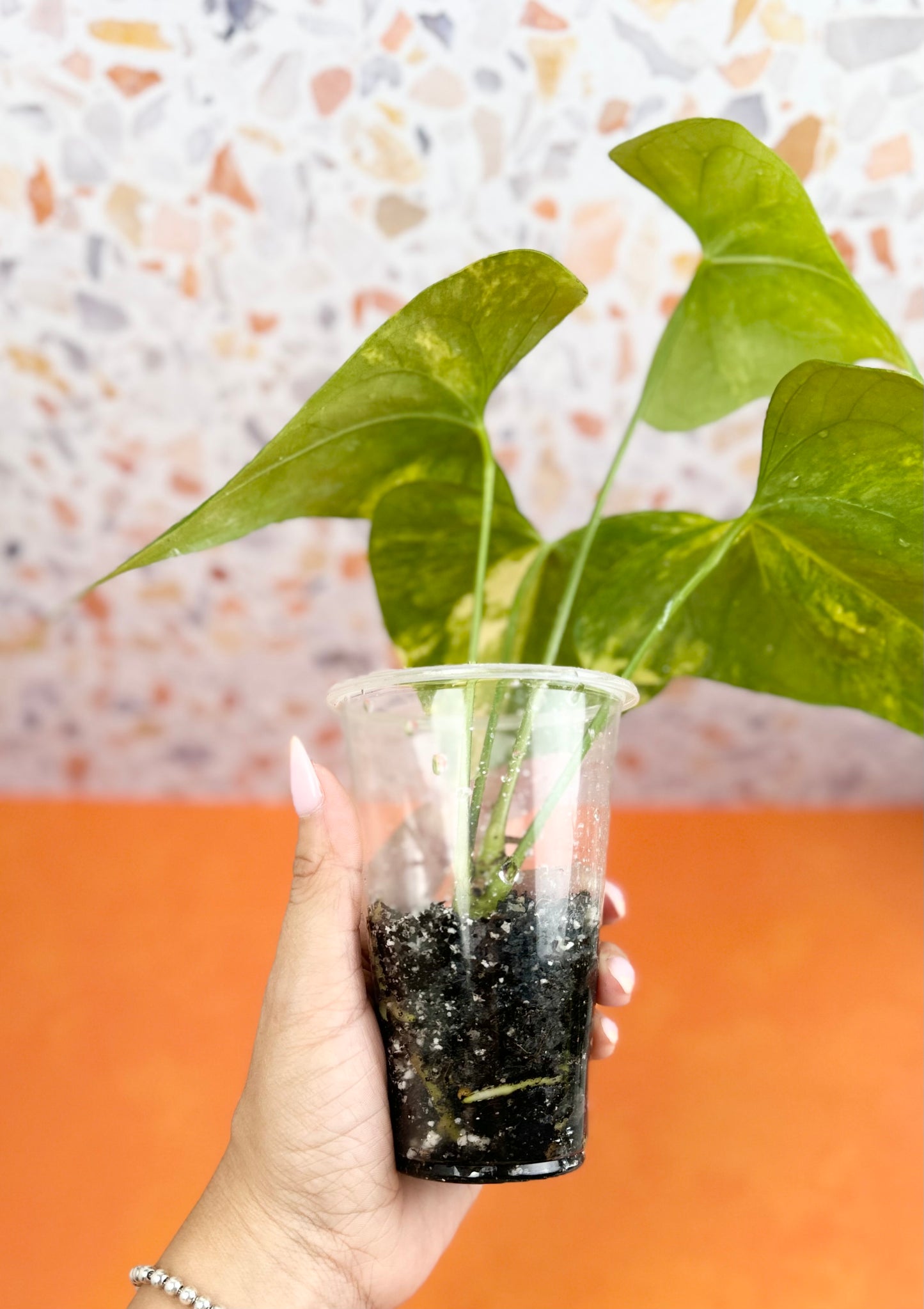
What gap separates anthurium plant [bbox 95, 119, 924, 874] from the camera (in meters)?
0.64

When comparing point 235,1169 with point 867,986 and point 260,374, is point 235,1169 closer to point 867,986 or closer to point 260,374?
point 260,374

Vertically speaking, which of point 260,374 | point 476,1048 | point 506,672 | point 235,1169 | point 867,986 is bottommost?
point 867,986

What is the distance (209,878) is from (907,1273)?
5.43 ft

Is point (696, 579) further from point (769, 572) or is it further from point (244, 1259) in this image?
point (244, 1259)

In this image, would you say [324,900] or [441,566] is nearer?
[324,900]

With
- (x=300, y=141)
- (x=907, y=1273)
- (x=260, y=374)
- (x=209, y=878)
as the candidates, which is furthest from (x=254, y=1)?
(x=907, y=1273)

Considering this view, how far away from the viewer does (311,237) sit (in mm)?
1513

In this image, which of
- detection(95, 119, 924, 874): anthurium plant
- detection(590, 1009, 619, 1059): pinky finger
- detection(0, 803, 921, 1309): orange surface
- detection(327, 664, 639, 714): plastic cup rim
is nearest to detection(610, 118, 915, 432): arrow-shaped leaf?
detection(95, 119, 924, 874): anthurium plant

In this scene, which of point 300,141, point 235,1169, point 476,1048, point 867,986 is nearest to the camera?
point 476,1048

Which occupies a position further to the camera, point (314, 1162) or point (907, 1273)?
point (907, 1273)

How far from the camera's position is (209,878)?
2.48 meters

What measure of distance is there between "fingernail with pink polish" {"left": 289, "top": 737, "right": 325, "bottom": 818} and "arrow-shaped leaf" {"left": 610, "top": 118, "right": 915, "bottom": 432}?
0.36 metres

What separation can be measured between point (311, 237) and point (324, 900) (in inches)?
42.1

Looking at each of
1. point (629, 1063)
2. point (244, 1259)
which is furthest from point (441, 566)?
point (629, 1063)
